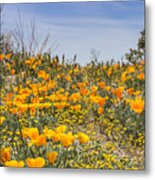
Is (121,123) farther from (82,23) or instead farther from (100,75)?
(82,23)

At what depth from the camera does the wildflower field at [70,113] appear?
117 inches

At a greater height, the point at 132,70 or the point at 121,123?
the point at 132,70

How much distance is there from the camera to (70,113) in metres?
3.02

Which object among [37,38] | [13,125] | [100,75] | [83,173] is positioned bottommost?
[83,173]

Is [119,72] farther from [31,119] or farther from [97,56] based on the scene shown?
[31,119]

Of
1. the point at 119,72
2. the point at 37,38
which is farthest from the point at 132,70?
the point at 37,38

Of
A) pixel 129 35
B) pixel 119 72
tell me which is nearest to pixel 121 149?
pixel 119 72

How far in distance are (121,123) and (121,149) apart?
0.13 m

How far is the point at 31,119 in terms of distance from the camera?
9.97ft

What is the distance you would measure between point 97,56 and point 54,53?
0.74 ft

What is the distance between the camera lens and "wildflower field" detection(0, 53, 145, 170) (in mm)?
2973

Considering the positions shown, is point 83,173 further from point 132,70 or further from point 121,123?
point 132,70

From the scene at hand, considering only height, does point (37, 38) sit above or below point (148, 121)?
above

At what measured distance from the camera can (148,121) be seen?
2.96 metres
